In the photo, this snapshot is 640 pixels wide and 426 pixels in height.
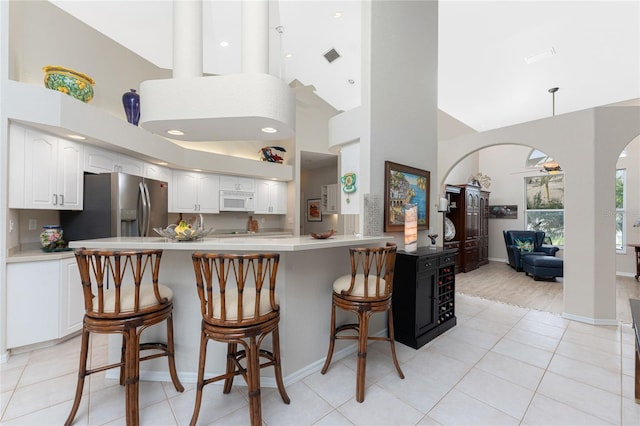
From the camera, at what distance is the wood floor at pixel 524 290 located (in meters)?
3.86

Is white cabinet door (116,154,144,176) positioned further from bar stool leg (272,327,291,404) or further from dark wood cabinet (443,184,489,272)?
dark wood cabinet (443,184,489,272)

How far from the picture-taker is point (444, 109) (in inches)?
247

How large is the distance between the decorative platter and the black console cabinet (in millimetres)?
3151

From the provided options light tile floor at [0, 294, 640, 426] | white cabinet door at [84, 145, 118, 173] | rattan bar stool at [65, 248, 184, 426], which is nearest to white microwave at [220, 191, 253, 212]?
white cabinet door at [84, 145, 118, 173]

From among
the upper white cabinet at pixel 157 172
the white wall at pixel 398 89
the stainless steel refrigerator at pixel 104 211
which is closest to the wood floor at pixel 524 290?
the white wall at pixel 398 89

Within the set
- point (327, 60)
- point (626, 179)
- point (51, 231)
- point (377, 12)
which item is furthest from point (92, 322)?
point (626, 179)

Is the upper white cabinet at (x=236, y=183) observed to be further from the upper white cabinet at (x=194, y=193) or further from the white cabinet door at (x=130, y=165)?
the white cabinet door at (x=130, y=165)

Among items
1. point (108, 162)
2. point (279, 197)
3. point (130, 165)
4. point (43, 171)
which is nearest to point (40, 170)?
point (43, 171)

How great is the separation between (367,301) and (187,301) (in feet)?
4.51

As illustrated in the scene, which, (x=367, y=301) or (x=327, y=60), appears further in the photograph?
(x=327, y=60)

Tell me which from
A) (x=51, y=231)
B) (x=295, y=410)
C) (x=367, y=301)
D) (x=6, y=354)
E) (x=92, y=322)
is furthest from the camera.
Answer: (x=51, y=231)

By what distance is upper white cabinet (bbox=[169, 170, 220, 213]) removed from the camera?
4.69 metres

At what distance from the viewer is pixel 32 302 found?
2.46 meters

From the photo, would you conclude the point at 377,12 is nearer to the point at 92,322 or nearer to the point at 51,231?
the point at 92,322
